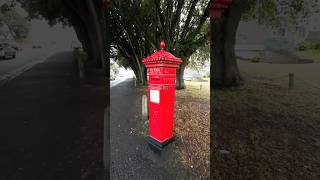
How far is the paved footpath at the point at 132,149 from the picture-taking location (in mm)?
3412

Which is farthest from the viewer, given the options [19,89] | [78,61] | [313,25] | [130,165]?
[78,61]

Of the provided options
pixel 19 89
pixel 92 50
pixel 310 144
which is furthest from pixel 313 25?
pixel 19 89

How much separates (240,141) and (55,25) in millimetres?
7835

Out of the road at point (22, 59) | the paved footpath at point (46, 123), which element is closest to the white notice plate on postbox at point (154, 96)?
the paved footpath at point (46, 123)

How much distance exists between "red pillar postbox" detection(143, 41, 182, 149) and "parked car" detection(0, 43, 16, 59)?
6104mm

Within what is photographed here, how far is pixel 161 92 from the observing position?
11.6 ft

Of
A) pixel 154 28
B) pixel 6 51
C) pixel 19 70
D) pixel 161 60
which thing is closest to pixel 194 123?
pixel 161 60

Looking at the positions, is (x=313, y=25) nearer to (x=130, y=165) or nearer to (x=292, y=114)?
(x=292, y=114)

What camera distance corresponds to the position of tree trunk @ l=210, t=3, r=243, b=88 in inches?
209

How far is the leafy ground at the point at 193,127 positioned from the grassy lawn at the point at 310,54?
170cm

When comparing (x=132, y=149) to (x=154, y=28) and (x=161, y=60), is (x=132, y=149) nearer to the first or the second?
(x=161, y=60)

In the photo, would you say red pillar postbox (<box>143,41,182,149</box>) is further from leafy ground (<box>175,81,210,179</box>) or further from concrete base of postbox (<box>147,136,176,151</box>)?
leafy ground (<box>175,81,210,179</box>)

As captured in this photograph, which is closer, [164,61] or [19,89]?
[164,61]

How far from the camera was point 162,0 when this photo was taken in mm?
4805
